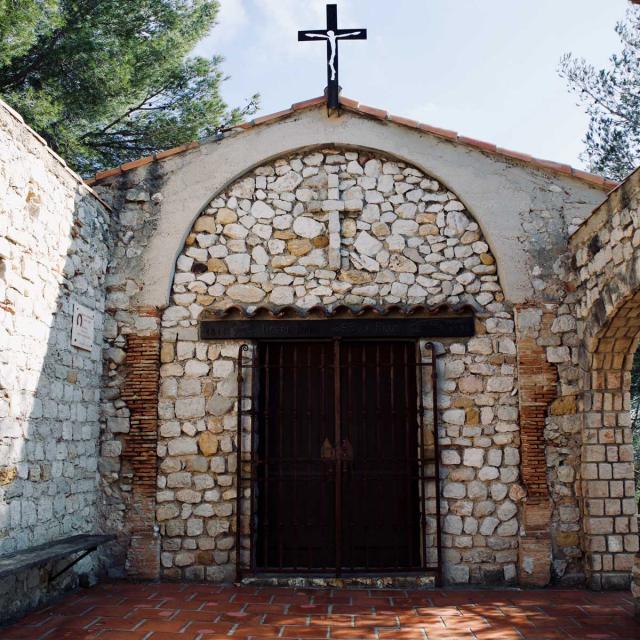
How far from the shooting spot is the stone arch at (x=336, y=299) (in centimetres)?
675

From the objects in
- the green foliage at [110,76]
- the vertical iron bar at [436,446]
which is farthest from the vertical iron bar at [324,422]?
the green foliage at [110,76]

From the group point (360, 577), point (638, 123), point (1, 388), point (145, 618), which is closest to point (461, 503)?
point (360, 577)

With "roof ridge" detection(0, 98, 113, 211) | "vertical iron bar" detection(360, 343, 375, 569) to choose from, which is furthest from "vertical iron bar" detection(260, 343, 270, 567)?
"roof ridge" detection(0, 98, 113, 211)

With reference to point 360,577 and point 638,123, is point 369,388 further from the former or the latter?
point 638,123

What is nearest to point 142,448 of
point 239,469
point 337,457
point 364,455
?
point 239,469

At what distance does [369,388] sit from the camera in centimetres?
713

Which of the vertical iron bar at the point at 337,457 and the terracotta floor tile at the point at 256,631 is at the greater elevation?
the vertical iron bar at the point at 337,457

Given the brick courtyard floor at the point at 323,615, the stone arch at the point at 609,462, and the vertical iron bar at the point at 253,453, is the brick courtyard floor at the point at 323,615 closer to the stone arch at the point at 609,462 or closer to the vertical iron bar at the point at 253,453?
the stone arch at the point at 609,462

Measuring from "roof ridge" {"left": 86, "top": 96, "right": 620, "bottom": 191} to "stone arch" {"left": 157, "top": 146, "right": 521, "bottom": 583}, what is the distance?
423 mm

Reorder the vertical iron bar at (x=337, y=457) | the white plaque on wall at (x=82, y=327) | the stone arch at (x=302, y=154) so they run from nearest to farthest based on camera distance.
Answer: the white plaque on wall at (x=82, y=327) → the vertical iron bar at (x=337, y=457) → the stone arch at (x=302, y=154)

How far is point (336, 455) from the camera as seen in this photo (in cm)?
675

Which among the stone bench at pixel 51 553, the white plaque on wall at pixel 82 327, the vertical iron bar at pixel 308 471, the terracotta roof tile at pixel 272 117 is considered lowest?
the stone bench at pixel 51 553

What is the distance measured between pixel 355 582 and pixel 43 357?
11.4 feet

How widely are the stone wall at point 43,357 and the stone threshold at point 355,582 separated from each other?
1796 mm
